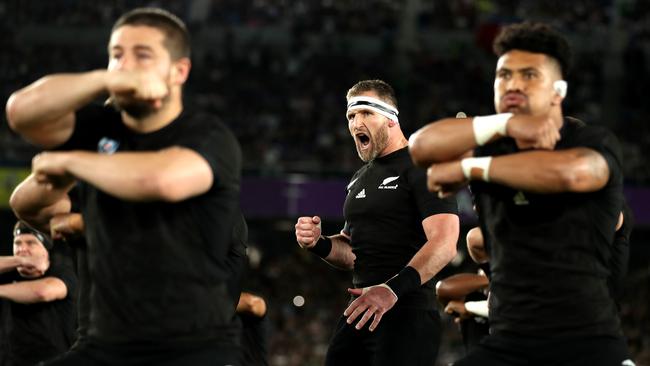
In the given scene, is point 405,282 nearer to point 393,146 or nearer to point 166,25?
point 393,146

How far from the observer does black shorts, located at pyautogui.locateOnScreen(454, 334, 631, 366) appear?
16.3 feet

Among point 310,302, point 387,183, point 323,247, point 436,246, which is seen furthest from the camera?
point 310,302

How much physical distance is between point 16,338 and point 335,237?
3.15 m

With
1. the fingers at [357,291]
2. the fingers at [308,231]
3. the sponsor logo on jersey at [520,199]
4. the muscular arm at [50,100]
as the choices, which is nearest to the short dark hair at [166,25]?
the muscular arm at [50,100]

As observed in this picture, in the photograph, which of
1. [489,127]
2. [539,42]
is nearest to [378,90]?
[539,42]

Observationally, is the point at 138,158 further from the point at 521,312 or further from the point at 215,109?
the point at 215,109

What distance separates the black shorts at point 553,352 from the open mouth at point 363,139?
2.73m

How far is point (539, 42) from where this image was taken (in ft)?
16.8

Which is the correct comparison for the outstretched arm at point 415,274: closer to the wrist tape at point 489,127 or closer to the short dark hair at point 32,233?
the wrist tape at point 489,127

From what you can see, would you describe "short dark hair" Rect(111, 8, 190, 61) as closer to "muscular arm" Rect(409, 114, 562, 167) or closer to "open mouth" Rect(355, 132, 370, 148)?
"muscular arm" Rect(409, 114, 562, 167)

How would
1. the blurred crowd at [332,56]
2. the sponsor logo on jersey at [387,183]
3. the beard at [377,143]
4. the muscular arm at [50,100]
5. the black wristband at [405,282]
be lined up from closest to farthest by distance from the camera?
the muscular arm at [50,100]
the black wristband at [405,282]
the sponsor logo on jersey at [387,183]
the beard at [377,143]
the blurred crowd at [332,56]

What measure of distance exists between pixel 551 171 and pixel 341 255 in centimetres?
305

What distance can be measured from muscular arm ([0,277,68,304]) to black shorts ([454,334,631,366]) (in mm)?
4453

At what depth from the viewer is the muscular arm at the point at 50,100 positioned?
4500 mm
